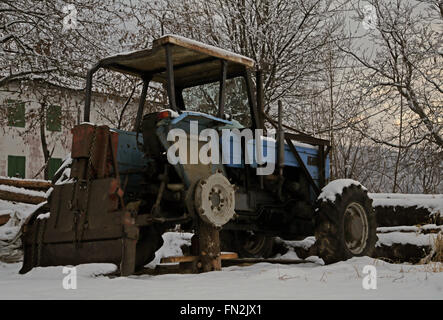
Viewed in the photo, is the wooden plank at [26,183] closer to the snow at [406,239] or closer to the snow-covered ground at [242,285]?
the snow-covered ground at [242,285]

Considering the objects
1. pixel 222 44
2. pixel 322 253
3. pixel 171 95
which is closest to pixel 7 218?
Answer: pixel 171 95

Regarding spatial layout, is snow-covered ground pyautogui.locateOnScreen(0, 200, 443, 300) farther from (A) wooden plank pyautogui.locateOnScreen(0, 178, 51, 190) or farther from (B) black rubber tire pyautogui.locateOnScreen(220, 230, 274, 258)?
(A) wooden plank pyautogui.locateOnScreen(0, 178, 51, 190)

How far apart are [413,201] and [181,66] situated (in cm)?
410

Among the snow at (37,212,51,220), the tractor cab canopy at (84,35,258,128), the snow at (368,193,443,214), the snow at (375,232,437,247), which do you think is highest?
the tractor cab canopy at (84,35,258,128)

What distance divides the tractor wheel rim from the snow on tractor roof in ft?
7.30

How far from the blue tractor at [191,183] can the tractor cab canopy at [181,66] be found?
0.04 ft

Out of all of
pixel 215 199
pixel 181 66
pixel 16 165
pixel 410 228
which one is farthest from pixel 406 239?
pixel 16 165

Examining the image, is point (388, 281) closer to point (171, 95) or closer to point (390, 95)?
point (171, 95)

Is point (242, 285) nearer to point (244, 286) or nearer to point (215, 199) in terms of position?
point (244, 286)

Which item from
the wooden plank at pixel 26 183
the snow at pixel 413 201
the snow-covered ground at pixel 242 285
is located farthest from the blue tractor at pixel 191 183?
the wooden plank at pixel 26 183

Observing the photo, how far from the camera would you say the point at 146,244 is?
21.1ft

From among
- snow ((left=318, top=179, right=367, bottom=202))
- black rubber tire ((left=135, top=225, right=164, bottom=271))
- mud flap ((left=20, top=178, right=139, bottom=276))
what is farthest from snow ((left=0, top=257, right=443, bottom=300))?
snow ((left=318, top=179, right=367, bottom=202))

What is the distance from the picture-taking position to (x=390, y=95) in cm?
1553

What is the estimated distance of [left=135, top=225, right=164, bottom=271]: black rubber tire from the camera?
20.9ft
